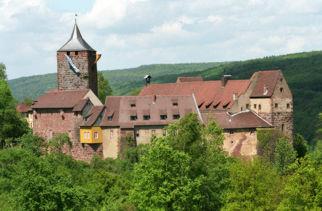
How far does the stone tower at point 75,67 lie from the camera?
291 feet

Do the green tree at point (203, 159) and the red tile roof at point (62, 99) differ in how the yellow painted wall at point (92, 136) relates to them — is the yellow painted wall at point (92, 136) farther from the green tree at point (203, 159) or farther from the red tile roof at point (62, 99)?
the green tree at point (203, 159)

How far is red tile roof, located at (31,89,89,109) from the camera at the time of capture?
3369 inches

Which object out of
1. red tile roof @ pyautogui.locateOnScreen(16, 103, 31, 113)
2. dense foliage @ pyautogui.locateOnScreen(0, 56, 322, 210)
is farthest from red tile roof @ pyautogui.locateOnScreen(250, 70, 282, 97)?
red tile roof @ pyautogui.locateOnScreen(16, 103, 31, 113)

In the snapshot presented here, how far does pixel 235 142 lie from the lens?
81.2m

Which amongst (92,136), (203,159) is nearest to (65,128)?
(92,136)

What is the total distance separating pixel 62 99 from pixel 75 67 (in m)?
3.85

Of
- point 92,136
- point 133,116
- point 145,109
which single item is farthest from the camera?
point 145,109

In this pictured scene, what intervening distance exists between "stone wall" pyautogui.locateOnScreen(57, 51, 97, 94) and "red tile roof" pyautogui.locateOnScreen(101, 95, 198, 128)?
517cm

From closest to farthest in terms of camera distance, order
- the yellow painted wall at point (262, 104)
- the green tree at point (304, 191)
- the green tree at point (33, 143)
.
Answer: the green tree at point (304, 191) < the green tree at point (33, 143) < the yellow painted wall at point (262, 104)

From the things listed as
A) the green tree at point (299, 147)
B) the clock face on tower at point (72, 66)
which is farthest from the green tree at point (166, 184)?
the clock face on tower at point (72, 66)

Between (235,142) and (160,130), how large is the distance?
676 cm

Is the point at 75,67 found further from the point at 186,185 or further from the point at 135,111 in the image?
the point at 186,185

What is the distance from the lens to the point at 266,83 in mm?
84875

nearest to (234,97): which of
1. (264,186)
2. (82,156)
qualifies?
(82,156)
